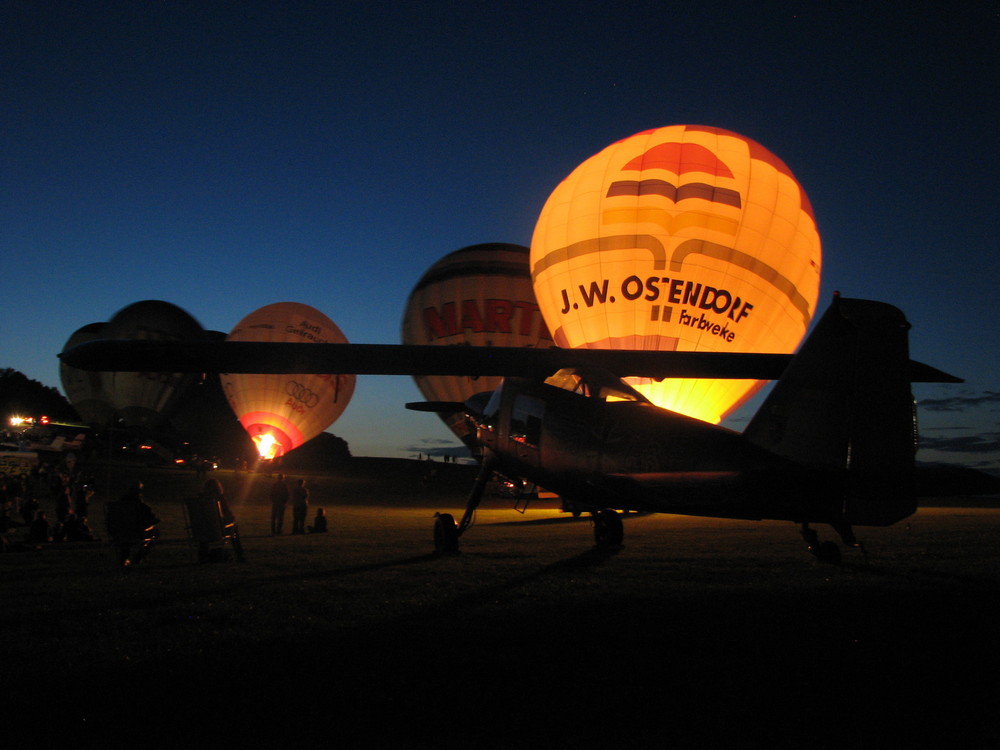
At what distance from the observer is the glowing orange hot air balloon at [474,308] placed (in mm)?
27281

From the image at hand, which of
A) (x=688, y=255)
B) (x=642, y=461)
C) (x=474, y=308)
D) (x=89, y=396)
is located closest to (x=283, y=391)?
(x=474, y=308)

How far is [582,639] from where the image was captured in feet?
15.4

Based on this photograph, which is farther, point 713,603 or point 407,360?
point 407,360

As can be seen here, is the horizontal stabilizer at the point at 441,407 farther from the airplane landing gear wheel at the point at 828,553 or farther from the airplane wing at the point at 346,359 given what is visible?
the airplane landing gear wheel at the point at 828,553

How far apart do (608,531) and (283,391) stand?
2694 centimetres

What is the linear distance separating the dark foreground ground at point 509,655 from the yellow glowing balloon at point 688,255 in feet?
35.2

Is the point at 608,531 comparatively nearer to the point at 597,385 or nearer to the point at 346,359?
the point at 597,385

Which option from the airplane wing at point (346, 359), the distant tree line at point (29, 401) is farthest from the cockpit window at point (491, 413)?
the distant tree line at point (29, 401)

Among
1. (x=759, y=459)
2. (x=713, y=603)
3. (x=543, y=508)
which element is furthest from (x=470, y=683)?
(x=543, y=508)

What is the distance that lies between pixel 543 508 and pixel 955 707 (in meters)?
27.1

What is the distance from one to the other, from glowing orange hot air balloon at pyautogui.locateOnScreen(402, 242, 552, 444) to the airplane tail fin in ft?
69.2

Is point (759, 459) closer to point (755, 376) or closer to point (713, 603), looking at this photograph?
point (713, 603)

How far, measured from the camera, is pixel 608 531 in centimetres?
1050

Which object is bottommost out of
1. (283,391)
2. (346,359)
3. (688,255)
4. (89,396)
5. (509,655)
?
(509,655)
